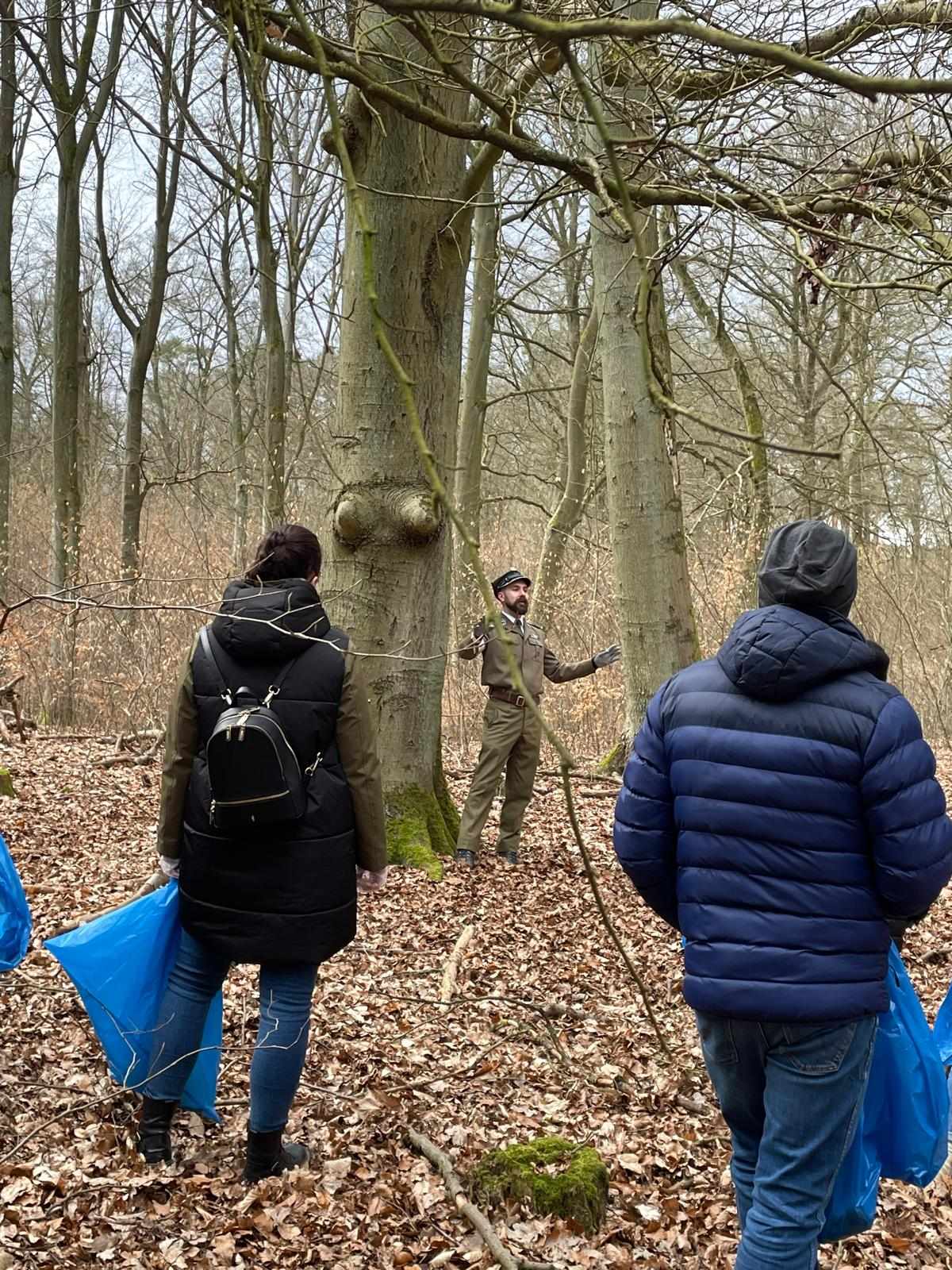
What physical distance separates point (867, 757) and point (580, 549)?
11.6m

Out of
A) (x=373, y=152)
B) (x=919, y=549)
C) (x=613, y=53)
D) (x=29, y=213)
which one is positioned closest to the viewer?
(x=613, y=53)

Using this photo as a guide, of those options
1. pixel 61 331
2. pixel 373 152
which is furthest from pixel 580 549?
pixel 373 152

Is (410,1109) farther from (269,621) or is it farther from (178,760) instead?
(269,621)

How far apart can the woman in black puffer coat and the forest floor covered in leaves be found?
235 millimetres

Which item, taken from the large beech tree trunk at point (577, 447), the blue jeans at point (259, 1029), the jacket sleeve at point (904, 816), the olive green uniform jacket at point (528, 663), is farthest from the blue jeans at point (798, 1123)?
the large beech tree trunk at point (577, 447)

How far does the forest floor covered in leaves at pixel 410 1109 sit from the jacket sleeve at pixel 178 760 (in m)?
0.81

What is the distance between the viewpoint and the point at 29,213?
18531 mm

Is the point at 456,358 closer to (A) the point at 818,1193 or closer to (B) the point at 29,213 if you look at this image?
(A) the point at 818,1193

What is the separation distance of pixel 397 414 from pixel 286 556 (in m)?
3.10

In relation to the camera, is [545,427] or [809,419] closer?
[809,419]

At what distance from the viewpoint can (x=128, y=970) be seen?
3.45 m

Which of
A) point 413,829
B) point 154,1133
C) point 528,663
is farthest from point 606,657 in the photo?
point 154,1133

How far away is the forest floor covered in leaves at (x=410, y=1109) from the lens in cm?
319

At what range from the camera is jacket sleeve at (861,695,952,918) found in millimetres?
2447
